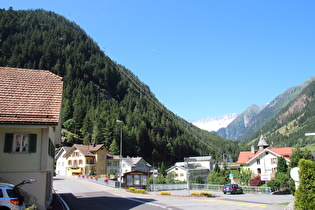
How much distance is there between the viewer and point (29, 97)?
1673 centimetres

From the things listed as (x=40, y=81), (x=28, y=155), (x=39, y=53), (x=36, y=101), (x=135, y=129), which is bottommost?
(x=28, y=155)

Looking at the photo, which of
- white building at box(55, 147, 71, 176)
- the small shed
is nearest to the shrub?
the small shed

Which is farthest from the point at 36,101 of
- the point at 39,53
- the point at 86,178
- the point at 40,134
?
the point at 39,53

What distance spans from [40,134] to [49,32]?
195m

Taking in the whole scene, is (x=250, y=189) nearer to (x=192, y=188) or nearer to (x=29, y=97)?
(x=192, y=188)

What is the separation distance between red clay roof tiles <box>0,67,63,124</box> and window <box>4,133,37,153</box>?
114 cm

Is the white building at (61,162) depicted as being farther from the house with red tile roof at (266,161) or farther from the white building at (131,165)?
the house with red tile roof at (266,161)

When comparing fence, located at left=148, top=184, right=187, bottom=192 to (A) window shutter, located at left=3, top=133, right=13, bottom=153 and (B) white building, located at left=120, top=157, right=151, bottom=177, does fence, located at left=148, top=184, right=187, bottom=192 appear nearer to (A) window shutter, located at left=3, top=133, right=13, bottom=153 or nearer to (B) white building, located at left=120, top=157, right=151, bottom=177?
(A) window shutter, located at left=3, top=133, right=13, bottom=153

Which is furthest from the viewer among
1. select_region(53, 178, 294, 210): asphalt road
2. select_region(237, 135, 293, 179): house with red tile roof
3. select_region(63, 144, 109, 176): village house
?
select_region(63, 144, 109, 176): village house

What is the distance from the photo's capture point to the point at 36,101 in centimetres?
1652

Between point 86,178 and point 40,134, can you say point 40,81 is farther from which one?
point 86,178

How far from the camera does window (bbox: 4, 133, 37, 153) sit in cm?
1512

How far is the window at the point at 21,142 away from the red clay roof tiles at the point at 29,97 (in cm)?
114

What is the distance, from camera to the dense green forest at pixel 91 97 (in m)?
114
